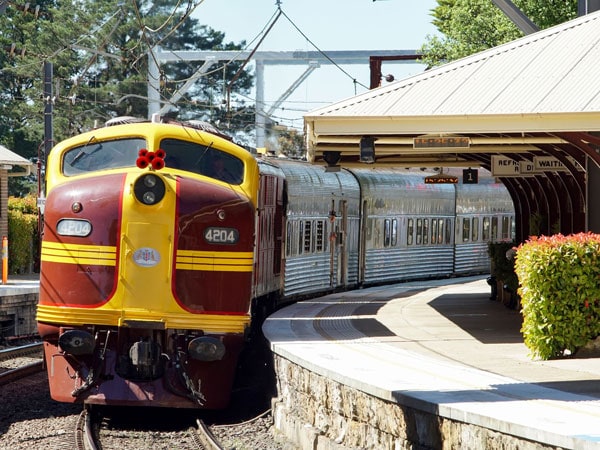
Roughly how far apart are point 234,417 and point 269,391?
0.76m

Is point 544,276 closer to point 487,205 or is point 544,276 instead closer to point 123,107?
point 487,205

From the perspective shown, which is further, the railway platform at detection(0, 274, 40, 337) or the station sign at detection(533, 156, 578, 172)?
the railway platform at detection(0, 274, 40, 337)

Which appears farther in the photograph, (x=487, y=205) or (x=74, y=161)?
A: (x=487, y=205)

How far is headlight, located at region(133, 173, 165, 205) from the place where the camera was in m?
12.9

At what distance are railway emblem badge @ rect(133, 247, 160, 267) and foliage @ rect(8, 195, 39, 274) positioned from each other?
21.2m

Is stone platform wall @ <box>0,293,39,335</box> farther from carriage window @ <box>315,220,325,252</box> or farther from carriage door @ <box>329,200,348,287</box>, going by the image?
carriage door @ <box>329,200,348,287</box>

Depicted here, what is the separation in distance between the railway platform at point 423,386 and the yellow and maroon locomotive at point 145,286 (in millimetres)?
905

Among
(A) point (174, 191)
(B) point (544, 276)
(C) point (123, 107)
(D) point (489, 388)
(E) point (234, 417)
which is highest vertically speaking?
(C) point (123, 107)

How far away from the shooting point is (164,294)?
42.2 ft

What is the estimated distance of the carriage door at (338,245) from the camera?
24.2 meters

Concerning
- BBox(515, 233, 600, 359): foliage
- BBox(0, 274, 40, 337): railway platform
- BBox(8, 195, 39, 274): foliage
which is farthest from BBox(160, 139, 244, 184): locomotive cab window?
BBox(8, 195, 39, 274): foliage

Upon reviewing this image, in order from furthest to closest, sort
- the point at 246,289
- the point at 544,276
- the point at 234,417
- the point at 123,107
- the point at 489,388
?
the point at 123,107 < the point at 234,417 < the point at 246,289 < the point at 544,276 < the point at 489,388

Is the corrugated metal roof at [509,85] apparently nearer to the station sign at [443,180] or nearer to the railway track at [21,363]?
the railway track at [21,363]

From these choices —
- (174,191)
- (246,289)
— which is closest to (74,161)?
(174,191)
